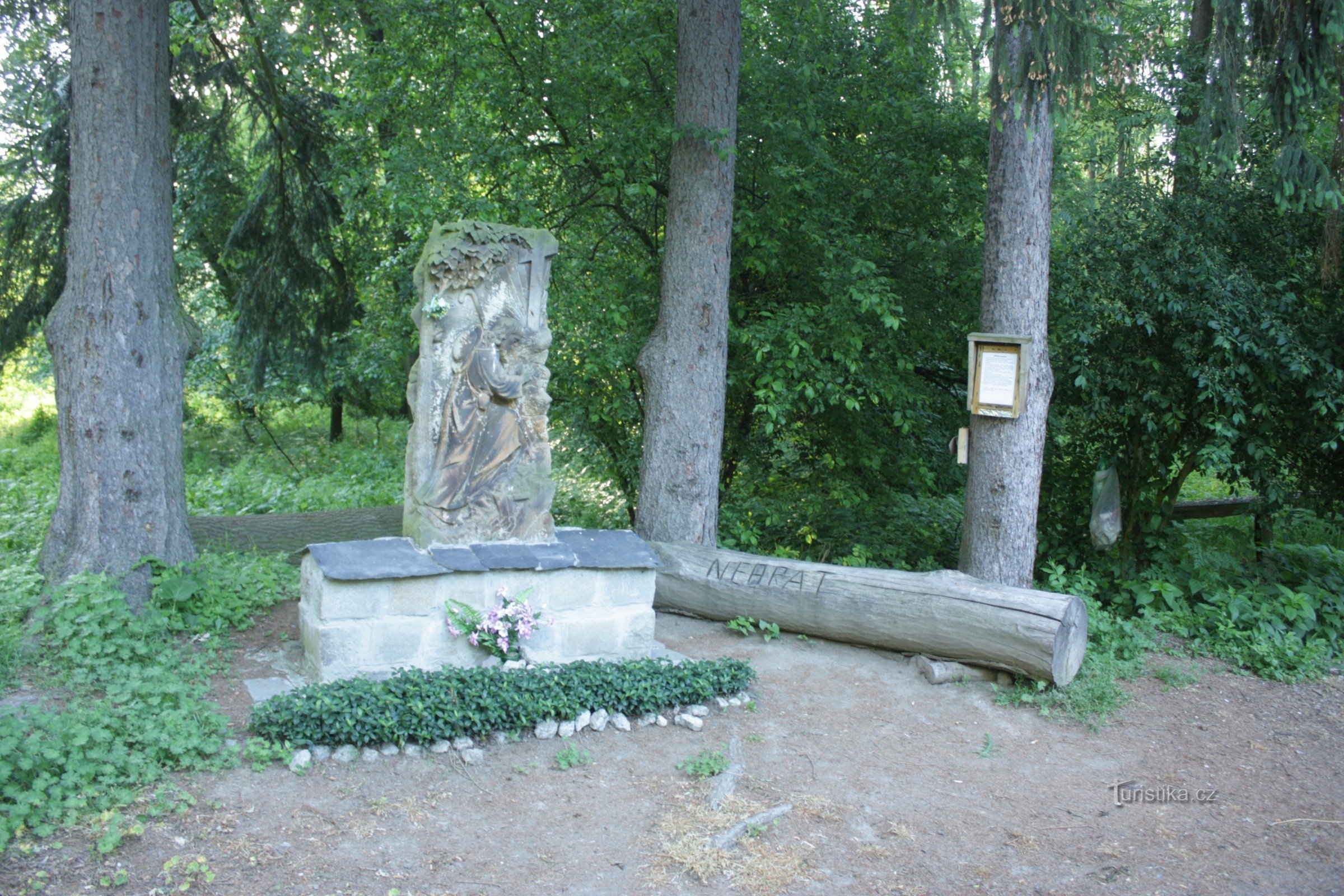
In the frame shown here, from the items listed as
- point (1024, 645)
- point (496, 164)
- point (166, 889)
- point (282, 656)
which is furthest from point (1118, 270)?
point (166, 889)

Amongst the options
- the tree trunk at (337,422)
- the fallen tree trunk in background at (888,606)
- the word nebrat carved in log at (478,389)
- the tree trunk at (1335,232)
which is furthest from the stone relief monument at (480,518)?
the tree trunk at (337,422)

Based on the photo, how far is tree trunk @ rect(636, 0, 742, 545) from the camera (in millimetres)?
7812

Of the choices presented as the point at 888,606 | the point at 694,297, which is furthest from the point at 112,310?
the point at 888,606

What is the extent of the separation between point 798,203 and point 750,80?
4.14 ft

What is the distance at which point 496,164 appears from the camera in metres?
8.27

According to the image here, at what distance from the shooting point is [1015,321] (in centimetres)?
706

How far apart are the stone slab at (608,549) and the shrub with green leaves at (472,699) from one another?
25.1 inches

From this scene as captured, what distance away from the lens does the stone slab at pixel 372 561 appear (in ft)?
17.6

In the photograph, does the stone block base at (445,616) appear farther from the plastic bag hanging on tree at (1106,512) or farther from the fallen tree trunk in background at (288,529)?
the plastic bag hanging on tree at (1106,512)

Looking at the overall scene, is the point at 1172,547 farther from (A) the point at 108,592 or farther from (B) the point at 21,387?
(B) the point at 21,387

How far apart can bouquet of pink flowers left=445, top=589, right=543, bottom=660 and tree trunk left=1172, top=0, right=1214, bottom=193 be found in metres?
6.41

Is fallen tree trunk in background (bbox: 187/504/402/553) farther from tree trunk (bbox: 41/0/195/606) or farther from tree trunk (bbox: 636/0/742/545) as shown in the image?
tree trunk (bbox: 636/0/742/545)

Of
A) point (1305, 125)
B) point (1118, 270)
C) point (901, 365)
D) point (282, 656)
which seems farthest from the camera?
point (901, 365)

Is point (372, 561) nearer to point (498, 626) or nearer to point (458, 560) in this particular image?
point (458, 560)
